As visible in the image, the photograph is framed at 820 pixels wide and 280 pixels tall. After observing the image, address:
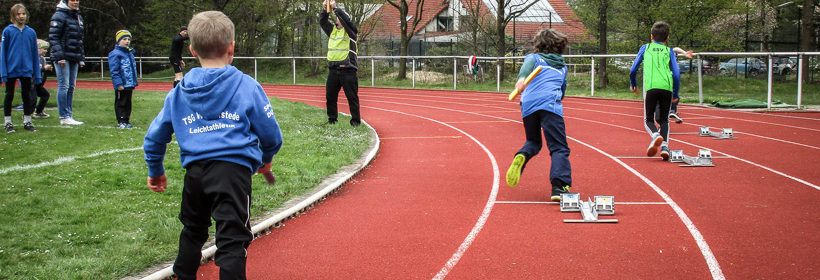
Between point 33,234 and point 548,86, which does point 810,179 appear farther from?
point 33,234

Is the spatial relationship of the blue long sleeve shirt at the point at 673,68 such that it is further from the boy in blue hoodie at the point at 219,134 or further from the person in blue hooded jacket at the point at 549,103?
the boy in blue hoodie at the point at 219,134

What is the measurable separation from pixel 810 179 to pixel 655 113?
2136 mm

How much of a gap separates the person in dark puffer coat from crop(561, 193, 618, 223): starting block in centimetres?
794

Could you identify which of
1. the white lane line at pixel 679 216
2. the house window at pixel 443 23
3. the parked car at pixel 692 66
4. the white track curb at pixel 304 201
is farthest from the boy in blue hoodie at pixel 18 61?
the house window at pixel 443 23

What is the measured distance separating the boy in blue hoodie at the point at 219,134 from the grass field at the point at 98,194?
1.16 meters

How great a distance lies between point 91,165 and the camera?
279 inches

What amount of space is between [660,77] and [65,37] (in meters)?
8.69

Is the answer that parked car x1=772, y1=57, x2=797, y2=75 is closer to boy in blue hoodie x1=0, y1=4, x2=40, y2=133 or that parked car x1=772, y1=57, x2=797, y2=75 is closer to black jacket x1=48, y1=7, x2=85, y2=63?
black jacket x1=48, y1=7, x2=85, y2=63

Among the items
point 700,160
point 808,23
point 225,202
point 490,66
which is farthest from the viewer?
point 490,66

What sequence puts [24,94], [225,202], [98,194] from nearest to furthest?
[225,202], [98,194], [24,94]

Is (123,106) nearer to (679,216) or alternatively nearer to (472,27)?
(679,216)

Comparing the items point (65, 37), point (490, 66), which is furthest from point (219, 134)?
point (490, 66)

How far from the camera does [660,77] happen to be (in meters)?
8.63

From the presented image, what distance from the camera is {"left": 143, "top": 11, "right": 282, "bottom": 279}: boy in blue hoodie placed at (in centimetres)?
306
